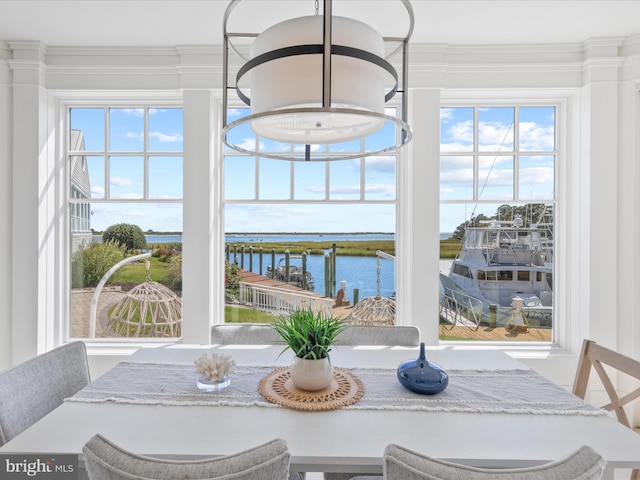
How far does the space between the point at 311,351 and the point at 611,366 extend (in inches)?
48.0

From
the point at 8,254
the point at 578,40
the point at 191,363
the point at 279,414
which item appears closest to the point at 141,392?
the point at 191,363

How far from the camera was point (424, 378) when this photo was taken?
48.4 inches

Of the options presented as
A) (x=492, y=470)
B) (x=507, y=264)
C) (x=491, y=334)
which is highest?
(x=507, y=264)

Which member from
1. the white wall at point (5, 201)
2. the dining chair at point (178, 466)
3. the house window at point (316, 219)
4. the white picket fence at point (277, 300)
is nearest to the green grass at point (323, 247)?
the house window at point (316, 219)

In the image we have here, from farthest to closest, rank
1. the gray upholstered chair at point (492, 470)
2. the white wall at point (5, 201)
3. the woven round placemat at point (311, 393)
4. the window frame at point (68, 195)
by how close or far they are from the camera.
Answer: the window frame at point (68, 195) < the white wall at point (5, 201) < the woven round placemat at point (311, 393) < the gray upholstered chair at point (492, 470)

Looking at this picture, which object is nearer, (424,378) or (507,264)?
(424,378)

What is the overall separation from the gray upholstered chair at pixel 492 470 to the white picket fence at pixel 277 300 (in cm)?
189

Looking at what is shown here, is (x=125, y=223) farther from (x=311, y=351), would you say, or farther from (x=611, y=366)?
(x=611, y=366)

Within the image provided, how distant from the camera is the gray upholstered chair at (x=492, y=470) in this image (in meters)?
0.67

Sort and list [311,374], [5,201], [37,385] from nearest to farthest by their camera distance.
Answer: [311,374]
[37,385]
[5,201]

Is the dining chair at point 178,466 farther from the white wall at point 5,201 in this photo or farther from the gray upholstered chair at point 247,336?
the white wall at point 5,201

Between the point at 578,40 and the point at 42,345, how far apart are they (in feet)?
13.7

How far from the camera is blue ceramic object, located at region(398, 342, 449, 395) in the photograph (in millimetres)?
1229

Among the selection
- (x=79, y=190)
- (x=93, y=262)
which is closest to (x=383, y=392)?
(x=93, y=262)
